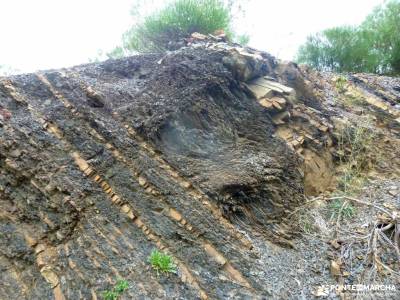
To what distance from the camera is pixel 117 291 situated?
9.57 feet

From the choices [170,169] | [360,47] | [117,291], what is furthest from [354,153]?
[360,47]

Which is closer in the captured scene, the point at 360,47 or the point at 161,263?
the point at 161,263

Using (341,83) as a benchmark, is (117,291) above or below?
below

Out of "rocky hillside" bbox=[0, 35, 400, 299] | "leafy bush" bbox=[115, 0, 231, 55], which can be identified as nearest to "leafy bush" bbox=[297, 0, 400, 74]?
"leafy bush" bbox=[115, 0, 231, 55]

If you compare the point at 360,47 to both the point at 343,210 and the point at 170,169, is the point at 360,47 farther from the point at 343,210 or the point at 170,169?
the point at 170,169

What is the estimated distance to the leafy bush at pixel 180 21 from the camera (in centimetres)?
661

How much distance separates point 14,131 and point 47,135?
36 cm

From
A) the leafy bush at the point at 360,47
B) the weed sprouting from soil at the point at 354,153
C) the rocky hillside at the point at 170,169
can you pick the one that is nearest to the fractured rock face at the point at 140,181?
the rocky hillside at the point at 170,169

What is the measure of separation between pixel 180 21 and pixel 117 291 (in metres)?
5.40

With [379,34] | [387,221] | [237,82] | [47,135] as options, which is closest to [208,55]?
[237,82]

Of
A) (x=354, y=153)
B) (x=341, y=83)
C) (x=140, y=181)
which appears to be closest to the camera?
(x=140, y=181)

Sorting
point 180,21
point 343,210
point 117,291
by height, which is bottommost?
point 343,210

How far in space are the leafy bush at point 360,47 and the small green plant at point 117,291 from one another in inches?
301

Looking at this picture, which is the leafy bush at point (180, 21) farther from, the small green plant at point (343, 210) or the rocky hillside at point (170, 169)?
the small green plant at point (343, 210)
